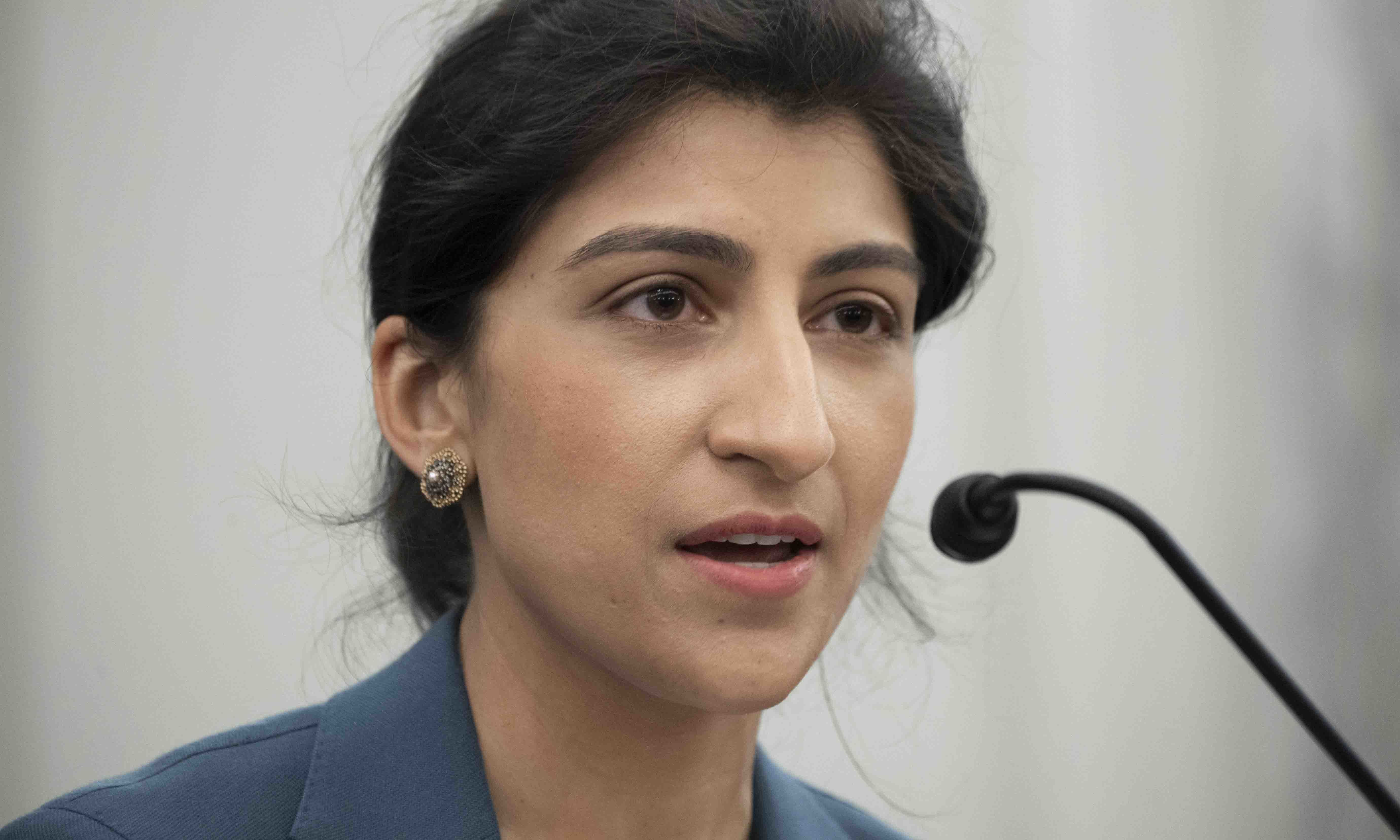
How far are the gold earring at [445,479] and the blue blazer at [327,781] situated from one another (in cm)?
18

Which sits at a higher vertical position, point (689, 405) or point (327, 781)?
point (689, 405)

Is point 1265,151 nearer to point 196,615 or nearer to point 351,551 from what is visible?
point 351,551

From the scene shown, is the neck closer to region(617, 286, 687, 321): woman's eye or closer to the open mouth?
the open mouth

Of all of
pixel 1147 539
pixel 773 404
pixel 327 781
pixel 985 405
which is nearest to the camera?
pixel 1147 539

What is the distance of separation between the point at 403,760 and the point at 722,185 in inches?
23.2

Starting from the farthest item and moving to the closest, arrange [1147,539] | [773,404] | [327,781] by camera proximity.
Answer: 1. [327,781]
2. [773,404]
3. [1147,539]

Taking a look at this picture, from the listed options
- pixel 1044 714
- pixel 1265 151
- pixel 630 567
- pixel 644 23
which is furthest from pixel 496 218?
pixel 1265 151

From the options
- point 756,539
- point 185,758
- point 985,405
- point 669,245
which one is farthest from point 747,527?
point 985,405

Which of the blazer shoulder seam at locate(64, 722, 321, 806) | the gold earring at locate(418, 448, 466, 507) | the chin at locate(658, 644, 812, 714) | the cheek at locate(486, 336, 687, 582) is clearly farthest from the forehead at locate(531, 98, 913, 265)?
the blazer shoulder seam at locate(64, 722, 321, 806)

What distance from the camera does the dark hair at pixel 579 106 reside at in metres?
1.10

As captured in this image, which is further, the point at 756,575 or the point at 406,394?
the point at 406,394

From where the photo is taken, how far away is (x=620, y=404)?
1.03 meters

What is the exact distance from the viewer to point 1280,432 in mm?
2514

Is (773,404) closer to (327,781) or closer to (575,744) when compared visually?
(575,744)
